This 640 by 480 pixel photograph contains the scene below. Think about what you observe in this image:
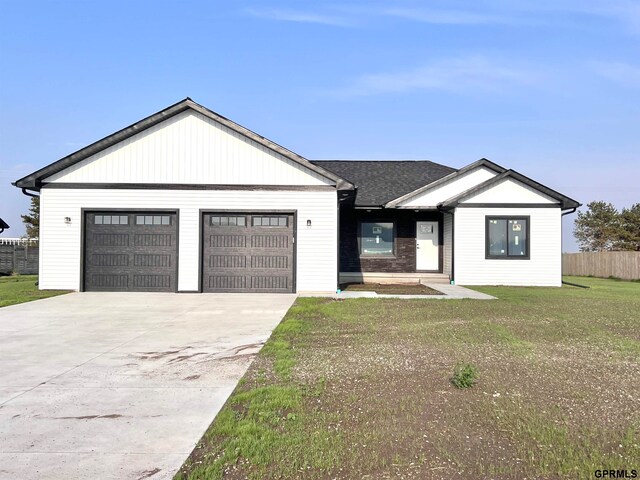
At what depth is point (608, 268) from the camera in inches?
1011

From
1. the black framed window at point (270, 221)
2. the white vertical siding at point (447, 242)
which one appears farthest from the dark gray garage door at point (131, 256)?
the white vertical siding at point (447, 242)

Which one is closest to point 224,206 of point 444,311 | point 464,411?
point 444,311

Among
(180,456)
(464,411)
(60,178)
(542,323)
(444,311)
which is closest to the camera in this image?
(180,456)

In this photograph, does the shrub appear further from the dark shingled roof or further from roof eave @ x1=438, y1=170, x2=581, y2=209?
the dark shingled roof

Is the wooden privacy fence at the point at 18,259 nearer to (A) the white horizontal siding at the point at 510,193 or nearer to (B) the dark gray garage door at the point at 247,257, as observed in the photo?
(B) the dark gray garage door at the point at 247,257

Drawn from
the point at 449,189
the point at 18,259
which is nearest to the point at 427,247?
the point at 449,189

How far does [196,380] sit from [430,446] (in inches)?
109

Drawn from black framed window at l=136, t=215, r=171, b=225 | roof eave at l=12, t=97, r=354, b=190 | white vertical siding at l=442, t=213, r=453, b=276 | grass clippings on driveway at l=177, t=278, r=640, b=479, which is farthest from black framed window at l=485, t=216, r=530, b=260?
black framed window at l=136, t=215, r=171, b=225

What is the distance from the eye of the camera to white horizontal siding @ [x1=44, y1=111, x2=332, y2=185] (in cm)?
1387

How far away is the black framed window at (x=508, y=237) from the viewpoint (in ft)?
55.2

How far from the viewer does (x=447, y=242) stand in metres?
18.1

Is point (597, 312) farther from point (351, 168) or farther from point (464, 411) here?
point (351, 168)

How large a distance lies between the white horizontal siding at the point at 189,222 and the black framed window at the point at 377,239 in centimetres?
524

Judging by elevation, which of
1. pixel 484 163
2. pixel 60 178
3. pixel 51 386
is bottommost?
pixel 51 386
